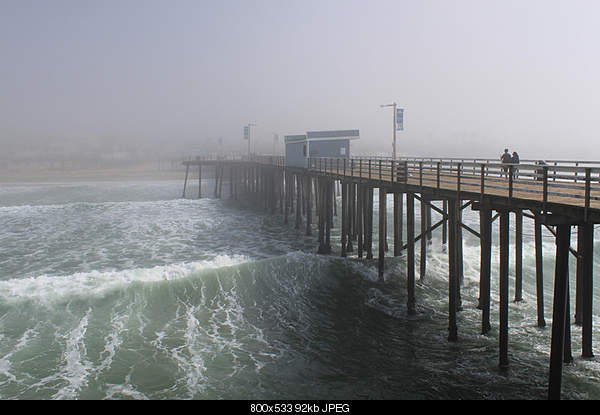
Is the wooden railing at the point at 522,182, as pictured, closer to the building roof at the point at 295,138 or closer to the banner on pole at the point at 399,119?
the banner on pole at the point at 399,119

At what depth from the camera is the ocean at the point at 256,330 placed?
9367 mm

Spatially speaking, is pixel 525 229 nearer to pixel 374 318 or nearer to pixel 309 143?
pixel 309 143

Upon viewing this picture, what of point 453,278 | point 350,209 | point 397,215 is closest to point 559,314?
point 453,278

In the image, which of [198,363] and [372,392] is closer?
[372,392]

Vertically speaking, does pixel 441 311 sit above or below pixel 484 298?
below

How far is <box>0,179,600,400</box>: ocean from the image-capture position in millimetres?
9367

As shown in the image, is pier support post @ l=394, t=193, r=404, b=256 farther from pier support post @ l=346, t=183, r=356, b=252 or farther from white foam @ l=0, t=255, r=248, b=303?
white foam @ l=0, t=255, r=248, b=303

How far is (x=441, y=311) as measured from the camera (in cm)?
1353

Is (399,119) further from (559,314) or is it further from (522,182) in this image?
(559,314)

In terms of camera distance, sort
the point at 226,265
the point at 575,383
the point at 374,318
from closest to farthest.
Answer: the point at 575,383
the point at 374,318
the point at 226,265

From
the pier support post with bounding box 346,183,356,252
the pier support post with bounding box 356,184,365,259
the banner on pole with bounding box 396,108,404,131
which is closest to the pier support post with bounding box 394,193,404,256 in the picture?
the pier support post with bounding box 356,184,365,259

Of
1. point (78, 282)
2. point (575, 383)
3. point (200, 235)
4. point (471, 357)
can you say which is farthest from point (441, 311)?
point (200, 235)

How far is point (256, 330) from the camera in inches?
489
